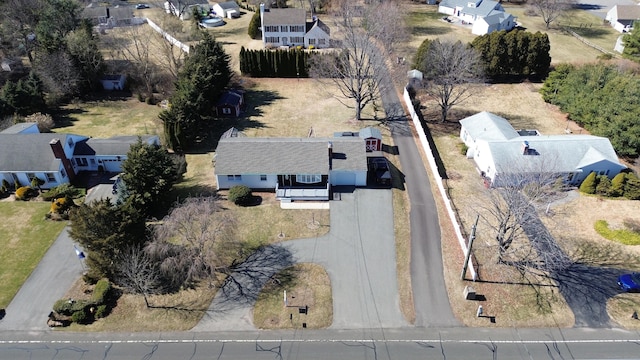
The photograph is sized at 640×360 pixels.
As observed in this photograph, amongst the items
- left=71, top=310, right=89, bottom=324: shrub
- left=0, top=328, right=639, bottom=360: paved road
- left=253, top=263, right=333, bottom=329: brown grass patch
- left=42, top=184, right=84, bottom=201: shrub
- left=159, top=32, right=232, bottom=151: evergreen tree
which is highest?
left=159, top=32, right=232, bottom=151: evergreen tree

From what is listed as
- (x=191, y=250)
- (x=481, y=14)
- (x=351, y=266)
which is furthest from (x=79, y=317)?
(x=481, y=14)

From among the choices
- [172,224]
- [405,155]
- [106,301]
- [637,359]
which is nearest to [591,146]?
[405,155]

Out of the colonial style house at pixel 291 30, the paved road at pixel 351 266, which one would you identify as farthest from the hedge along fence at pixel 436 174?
the colonial style house at pixel 291 30

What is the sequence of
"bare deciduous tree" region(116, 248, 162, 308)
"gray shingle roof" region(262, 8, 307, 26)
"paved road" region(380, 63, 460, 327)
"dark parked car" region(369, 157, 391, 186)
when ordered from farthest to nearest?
"gray shingle roof" region(262, 8, 307, 26), "dark parked car" region(369, 157, 391, 186), "paved road" region(380, 63, 460, 327), "bare deciduous tree" region(116, 248, 162, 308)

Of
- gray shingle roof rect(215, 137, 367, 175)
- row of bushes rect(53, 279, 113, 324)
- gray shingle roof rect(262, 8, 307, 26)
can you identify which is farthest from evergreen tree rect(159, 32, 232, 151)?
row of bushes rect(53, 279, 113, 324)

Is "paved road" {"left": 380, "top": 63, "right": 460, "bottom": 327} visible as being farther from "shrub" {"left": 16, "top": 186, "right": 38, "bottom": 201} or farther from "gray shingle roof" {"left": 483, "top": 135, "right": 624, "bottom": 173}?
"shrub" {"left": 16, "top": 186, "right": 38, "bottom": 201}

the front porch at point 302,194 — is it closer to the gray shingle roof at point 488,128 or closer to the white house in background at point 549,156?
the white house in background at point 549,156

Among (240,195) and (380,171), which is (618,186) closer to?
(380,171)
